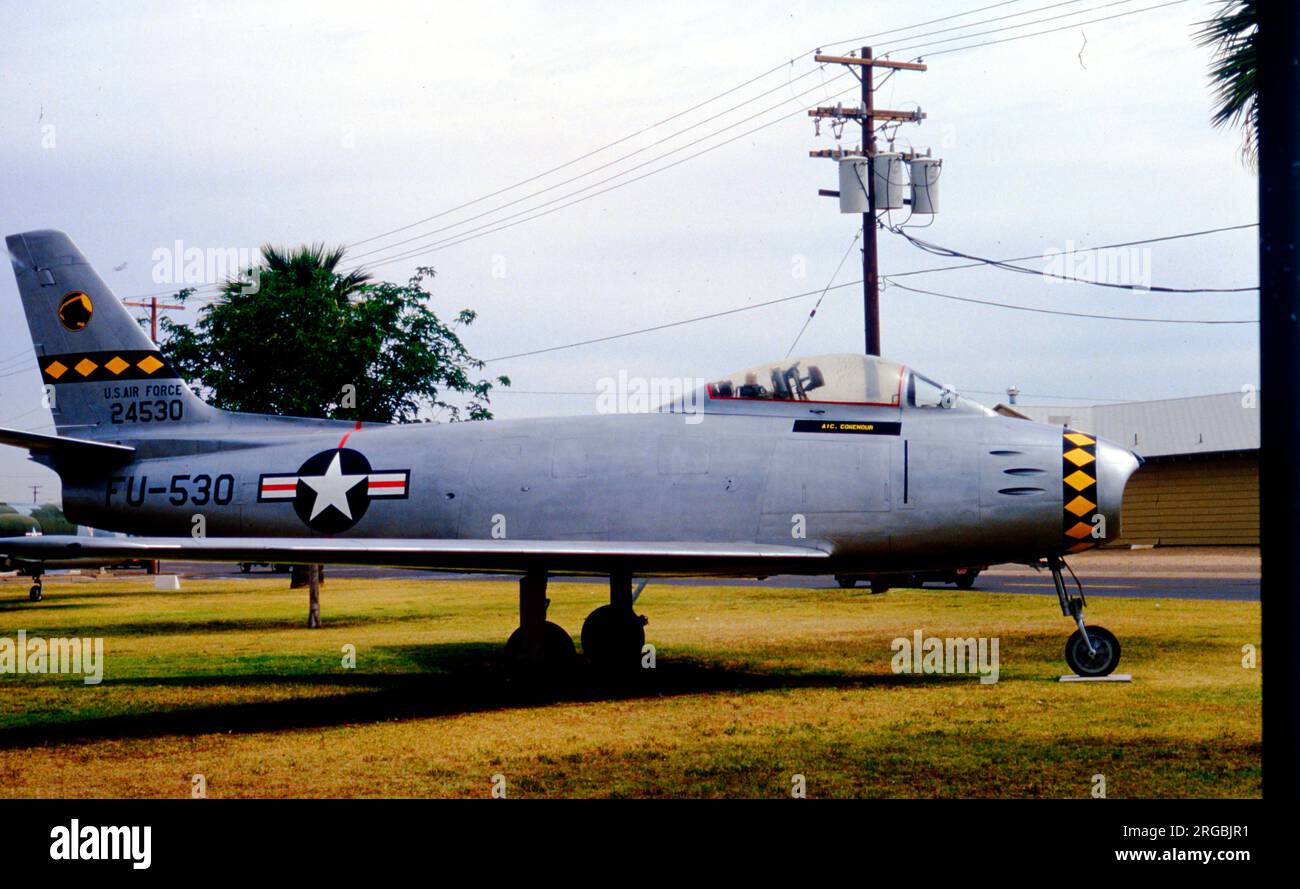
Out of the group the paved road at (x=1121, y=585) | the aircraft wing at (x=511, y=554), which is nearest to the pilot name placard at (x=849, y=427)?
the aircraft wing at (x=511, y=554)

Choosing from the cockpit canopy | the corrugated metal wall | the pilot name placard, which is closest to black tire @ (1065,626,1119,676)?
the cockpit canopy

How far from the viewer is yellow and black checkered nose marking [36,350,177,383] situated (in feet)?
50.9

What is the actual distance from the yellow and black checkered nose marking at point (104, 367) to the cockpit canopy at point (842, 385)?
7734 mm

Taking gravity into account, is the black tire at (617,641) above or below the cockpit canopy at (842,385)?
below

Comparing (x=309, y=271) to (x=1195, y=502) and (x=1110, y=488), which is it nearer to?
(x=1110, y=488)

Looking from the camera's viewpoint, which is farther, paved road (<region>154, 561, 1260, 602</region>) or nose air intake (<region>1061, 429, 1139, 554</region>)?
paved road (<region>154, 561, 1260, 602</region>)

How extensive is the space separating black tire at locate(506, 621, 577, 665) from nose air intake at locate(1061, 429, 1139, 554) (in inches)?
211

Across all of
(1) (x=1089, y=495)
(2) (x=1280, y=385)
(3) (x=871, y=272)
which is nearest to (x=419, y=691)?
(1) (x=1089, y=495)

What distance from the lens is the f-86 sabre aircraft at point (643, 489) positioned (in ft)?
37.9

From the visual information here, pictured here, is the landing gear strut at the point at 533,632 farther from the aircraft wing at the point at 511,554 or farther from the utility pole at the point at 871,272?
the utility pole at the point at 871,272

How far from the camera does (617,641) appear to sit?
13.5m

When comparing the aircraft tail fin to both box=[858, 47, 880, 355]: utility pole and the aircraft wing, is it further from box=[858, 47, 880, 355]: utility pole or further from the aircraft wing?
box=[858, 47, 880, 355]: utility pole

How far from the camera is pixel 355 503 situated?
13.6 meters
